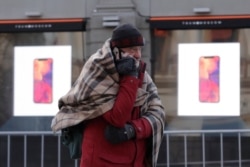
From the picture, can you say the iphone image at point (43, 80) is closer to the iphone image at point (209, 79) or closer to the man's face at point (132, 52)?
the iphone image at point (209, 79)

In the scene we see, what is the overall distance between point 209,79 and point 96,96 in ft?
25.9

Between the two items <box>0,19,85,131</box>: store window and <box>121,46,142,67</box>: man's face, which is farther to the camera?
<box>0,19,85,131</box>: store window

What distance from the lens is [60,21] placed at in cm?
1168

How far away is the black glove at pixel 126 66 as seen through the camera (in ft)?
12.8

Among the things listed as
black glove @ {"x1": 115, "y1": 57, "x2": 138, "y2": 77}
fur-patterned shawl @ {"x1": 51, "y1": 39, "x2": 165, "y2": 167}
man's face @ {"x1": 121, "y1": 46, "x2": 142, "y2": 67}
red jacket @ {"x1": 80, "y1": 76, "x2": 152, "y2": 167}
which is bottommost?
red jacket @ {"x1": 80, "y1": 76, "x2": 152, "y2": 167}

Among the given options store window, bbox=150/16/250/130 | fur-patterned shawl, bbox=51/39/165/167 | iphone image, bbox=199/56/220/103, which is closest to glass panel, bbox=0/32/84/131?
store window, bbox=150/16/250/130

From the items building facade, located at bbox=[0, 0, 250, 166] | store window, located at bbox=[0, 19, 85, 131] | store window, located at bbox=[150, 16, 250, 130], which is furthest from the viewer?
store window, located at bbox=[0, 19, 85, 131]

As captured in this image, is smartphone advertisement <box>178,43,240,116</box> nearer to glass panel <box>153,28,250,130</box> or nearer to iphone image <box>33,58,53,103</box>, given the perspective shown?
glass panel <box>153,28,250,130</box>

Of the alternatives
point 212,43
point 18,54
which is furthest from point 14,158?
point 212,43

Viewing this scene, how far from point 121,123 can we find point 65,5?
26.5 ft

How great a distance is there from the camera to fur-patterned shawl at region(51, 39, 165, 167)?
12.8 ft

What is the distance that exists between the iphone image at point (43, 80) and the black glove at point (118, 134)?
26.4 ft

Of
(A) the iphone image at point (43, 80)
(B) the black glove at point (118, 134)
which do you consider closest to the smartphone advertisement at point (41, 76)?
(A) the iphone image at point (43, 80)

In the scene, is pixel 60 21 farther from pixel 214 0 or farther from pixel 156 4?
pixel 214 0
